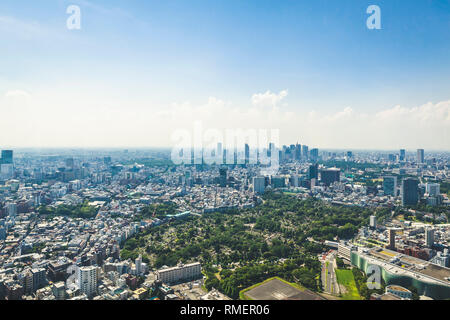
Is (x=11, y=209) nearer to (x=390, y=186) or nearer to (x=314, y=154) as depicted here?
(x=390, y=186)

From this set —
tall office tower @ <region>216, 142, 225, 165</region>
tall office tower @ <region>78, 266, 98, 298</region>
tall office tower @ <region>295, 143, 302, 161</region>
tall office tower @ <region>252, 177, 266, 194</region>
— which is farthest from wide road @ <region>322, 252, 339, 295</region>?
tall office tower @ <region>295, 143, 302, 161</region>

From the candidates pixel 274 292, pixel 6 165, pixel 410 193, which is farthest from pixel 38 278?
pixel 6 165

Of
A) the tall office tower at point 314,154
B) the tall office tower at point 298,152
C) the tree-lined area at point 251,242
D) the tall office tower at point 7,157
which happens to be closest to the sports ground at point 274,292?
the tree-lined area at point 251,242

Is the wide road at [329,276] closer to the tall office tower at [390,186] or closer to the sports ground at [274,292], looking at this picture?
the sports ground at [274,292]

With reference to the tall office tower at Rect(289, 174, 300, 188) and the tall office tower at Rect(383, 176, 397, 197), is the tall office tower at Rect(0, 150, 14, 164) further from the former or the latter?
the tall office tower at Rect(383, 176, 397, 197)

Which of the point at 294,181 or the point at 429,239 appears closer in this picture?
the point at 429,239

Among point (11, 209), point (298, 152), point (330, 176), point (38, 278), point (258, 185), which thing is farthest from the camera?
point (298, 152)
